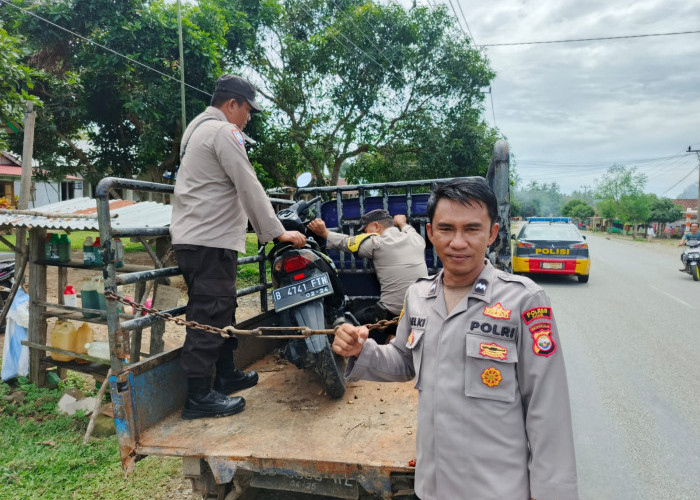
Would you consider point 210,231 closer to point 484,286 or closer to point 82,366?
point 484,286

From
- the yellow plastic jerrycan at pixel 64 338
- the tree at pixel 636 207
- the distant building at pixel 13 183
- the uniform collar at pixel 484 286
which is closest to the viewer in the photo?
the uniform collar at pixel 484 286

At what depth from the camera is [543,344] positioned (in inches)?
53.8

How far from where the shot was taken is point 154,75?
9.98 metres

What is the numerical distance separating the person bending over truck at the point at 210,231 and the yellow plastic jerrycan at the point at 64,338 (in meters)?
2.83

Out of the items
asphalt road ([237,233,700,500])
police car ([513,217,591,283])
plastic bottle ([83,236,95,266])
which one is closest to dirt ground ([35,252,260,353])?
plastic bottle ([83,236,95,266])

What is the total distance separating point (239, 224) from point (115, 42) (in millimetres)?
8908

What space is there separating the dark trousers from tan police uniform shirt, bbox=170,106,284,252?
0.07 m

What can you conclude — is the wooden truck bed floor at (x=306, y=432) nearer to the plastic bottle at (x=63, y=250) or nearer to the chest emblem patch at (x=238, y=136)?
the chest emblem patch at (x=238, y=136)

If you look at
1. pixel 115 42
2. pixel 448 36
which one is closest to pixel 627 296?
pixel 448 36

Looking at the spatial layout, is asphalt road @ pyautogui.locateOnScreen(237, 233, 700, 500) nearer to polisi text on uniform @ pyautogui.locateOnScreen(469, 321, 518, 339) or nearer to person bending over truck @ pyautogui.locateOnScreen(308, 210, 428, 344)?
person bending over truck @ pyautogui.locateOnScreen(308, 210, 428, 344)

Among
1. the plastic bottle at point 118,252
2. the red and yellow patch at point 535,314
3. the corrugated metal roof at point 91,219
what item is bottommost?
the red and yellow patch at point 535,314

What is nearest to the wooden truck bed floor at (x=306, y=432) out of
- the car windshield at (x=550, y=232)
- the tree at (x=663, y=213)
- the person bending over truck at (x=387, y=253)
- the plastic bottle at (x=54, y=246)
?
the person bending over truck at (x=387, y=253)

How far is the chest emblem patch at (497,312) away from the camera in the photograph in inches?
56.0

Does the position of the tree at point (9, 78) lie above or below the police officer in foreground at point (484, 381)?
above
